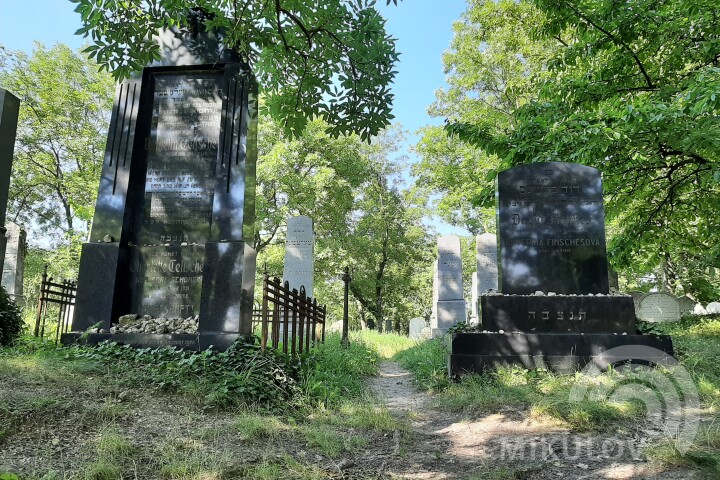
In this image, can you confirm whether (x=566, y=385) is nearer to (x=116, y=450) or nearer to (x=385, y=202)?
(x=116, y=450)

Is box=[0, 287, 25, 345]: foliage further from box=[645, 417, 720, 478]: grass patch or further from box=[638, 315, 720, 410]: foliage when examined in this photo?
box=[638, 315, 720, 410]: foliage

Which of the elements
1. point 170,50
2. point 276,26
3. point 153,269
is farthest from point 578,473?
point 170,50

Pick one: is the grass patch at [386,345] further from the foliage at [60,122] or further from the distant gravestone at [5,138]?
the foliage at [60,122]

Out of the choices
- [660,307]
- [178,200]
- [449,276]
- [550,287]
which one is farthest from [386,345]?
[660,307]

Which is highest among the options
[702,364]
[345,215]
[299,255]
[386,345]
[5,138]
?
[345,215]

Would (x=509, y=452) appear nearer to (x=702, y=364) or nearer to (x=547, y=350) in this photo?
(x=547, y=350)

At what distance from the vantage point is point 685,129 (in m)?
7.23

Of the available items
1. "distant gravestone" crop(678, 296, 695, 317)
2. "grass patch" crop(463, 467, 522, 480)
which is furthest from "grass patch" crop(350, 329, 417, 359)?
"distant gravestone" crop(678, 296, 695, 317)

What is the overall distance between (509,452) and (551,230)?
443 cm

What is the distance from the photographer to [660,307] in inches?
717

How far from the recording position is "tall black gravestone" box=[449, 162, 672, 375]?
6.27 meters

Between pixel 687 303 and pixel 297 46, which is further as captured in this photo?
pixel 687 303

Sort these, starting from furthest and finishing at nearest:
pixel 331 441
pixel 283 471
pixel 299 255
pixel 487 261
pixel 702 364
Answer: pixel 487 261
pixel 299 255
pixel 702 364
pixel 331 441
pixel 283 471

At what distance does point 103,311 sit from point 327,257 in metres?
17.0
